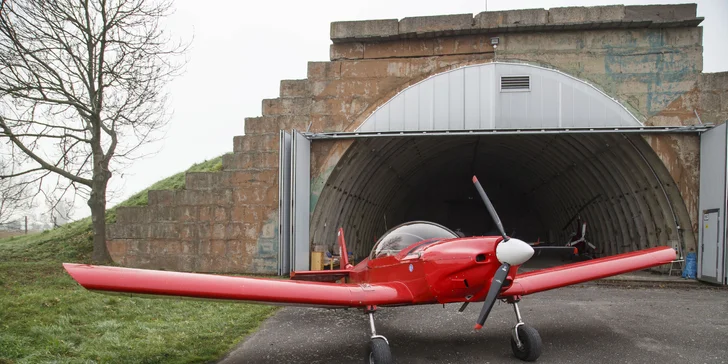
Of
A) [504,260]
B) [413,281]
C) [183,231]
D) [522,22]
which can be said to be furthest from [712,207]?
[183,231]

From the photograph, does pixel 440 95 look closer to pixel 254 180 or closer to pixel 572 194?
pixel 254 180

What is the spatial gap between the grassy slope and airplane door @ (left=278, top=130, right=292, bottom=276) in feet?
9.00

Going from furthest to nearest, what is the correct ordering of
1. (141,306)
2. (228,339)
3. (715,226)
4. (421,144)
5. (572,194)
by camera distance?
(572,194) < (421,144) < (715,226) < (141,306) < (228,339)

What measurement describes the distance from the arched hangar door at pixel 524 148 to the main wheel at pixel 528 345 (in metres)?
6.85

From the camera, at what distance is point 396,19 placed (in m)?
12.8

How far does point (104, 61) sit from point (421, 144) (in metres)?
9.13

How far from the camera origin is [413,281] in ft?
19.9

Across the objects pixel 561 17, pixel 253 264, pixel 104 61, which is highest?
pixel 561 17

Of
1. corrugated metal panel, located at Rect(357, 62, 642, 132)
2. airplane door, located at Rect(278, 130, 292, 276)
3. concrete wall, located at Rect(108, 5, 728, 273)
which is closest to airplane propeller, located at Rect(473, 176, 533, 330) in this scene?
corrugated metal panel, located at Rect(357, 62, 642, 132)

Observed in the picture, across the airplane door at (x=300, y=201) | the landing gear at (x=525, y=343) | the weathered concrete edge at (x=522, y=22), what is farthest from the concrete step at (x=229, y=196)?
the landing gear at (x=525, y=343)

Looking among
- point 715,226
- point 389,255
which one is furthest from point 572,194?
point 389,255

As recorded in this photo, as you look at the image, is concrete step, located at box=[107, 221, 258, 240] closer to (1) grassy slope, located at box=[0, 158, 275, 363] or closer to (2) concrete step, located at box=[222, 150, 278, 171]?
(2) concrete step, located at box=[222, 150, 278, 171]

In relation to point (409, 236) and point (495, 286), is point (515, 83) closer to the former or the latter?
point (409, 236)

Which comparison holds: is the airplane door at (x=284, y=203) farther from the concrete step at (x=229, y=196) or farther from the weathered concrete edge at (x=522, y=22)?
the weathered concrete edge at (x=522, y=22)
